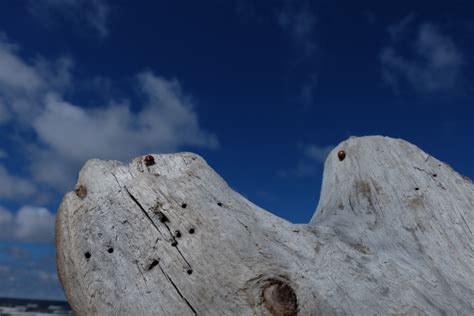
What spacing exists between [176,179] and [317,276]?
1367 mm

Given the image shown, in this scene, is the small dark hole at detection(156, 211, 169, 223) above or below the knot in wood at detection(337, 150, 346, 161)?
below

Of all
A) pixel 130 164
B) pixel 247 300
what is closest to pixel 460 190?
pixel 247 300

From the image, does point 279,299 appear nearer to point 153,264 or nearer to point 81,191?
point 153,264

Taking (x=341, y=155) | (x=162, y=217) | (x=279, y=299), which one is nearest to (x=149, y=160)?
(x=162, y=217)

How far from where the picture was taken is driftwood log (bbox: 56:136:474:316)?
3330 mm

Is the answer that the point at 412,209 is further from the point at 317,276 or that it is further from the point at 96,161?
the point at 96,161

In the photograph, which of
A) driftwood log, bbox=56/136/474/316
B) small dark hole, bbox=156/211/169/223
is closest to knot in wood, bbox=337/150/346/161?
driftwood log, bbox=56/136/474/316

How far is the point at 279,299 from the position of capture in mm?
3332

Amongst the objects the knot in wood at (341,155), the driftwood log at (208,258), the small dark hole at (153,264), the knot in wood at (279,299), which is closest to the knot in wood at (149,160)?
the driftwood log at (208,258)

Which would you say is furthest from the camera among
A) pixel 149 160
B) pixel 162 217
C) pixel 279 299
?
pixel 149 160

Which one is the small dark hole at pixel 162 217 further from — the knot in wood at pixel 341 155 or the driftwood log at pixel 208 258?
the knot in wood at pixel 341 155

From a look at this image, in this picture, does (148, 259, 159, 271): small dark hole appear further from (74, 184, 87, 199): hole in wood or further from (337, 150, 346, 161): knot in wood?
(337, 150, 346, 161): knot in wood

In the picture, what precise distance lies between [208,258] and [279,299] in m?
0.60

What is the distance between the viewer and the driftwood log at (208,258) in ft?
10.9
